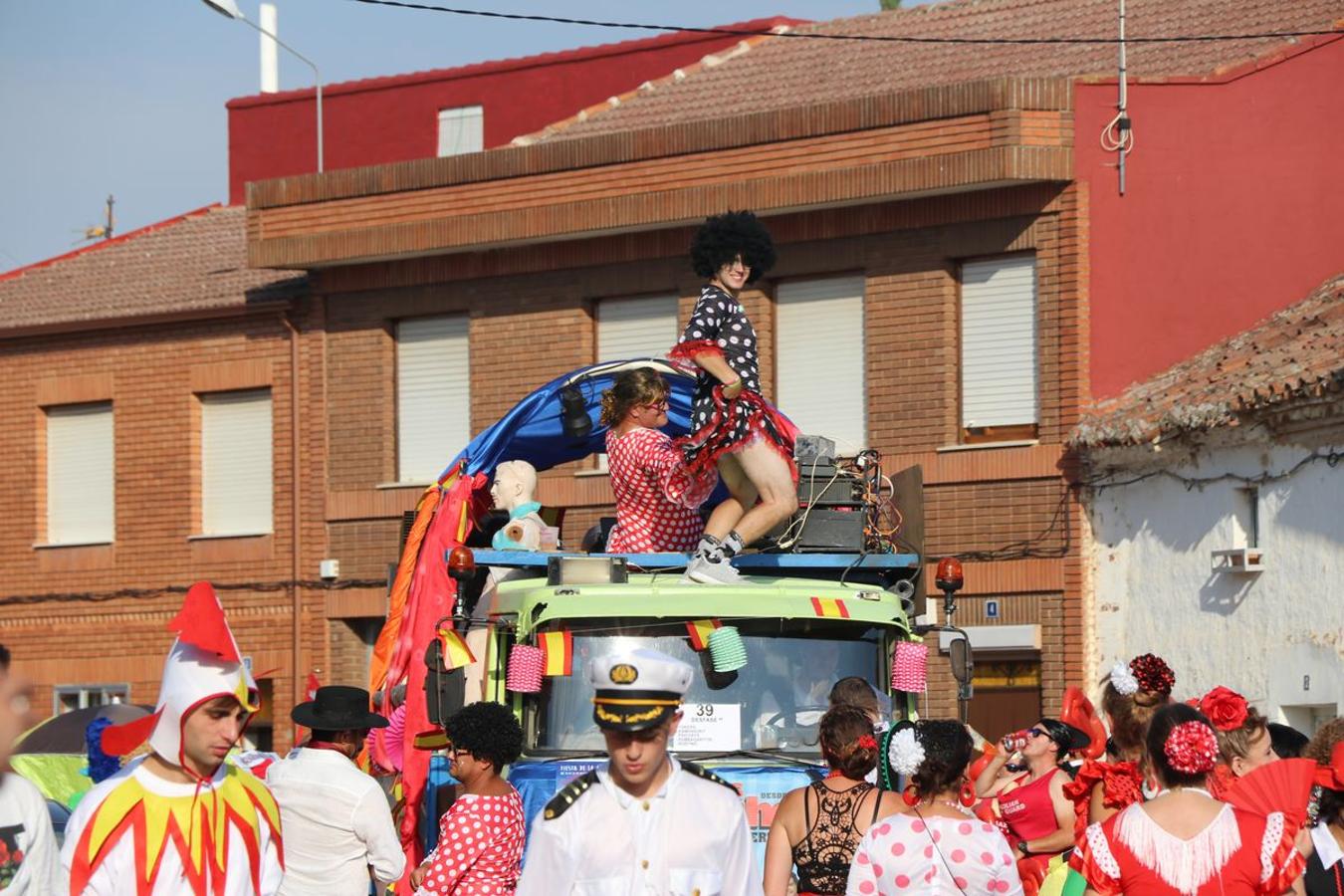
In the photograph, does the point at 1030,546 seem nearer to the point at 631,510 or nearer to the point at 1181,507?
the point at 1181,507

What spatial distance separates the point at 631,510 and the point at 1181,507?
944 centimetres

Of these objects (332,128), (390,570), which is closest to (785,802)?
(390,570)

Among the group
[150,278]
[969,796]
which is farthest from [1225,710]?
[150,278]

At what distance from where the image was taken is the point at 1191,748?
738cm

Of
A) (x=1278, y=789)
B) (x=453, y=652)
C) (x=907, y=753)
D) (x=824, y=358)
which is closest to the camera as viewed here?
(x=1278, y=789)

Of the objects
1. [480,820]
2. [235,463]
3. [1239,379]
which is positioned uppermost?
[1239,379]

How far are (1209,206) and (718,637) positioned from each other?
1346cm

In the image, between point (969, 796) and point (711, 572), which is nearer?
point (969, 796)

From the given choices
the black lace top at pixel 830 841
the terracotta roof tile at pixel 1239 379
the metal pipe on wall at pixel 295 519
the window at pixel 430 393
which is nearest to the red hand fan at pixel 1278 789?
the black lace top at pixel 830 841

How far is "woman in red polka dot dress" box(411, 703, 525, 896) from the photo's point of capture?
957cm

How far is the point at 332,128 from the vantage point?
34.8 m

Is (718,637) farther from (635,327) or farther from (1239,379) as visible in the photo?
(635,327)

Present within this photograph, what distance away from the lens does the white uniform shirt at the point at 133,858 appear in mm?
7035

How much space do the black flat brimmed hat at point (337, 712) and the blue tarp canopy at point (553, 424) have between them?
4954mm
